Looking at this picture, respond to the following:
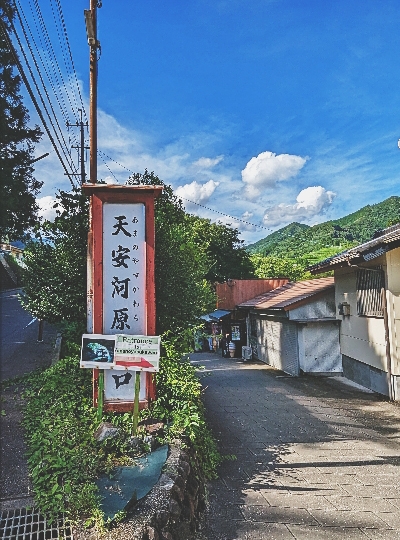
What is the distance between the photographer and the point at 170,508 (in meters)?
4.17

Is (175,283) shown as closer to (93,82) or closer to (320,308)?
(93,82)

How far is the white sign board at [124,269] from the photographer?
658 cm

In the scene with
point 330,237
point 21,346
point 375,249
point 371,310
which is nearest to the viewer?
point 375,249

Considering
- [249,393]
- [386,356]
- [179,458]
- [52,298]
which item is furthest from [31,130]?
[179,458]

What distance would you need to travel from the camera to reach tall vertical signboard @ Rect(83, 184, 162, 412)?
21.3 ft

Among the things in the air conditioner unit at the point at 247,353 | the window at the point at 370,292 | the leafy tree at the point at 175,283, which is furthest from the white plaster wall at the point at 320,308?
the leafy tree at the point at 175,283

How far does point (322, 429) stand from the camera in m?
8.80

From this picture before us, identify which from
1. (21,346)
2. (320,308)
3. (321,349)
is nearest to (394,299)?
(320,308)

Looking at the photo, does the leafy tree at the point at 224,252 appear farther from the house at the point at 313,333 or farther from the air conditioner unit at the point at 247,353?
the house at the point at 313,333

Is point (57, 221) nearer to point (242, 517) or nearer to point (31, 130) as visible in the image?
point (242, 517)

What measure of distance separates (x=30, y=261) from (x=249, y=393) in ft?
23.9

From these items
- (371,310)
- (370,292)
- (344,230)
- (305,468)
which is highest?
(344,230)

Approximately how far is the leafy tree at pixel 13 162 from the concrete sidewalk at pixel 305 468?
44.2 ft

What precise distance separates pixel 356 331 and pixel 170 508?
10.9m
